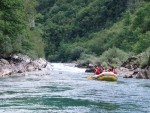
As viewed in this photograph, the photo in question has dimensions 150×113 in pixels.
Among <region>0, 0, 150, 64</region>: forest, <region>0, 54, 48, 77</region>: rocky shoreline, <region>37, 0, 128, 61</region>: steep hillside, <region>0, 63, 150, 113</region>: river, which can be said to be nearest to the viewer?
<region>0, 63, 150, 113</region>: river

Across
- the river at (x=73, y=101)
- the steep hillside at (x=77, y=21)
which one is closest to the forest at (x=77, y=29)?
the steep hillside at (x=77, y=21)

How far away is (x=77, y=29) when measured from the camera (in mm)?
150750

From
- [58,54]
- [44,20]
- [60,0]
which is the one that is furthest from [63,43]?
[60,0]

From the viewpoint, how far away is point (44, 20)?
567ft

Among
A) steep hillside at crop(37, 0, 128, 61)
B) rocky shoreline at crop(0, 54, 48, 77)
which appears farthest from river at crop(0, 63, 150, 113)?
steep hillside at crop(37, 0, 128, 61)

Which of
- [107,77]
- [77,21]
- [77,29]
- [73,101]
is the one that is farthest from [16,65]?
[77,21]

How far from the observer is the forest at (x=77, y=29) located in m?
46.9

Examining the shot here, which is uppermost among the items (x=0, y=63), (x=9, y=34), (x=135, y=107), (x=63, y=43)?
(x=63, y=43)

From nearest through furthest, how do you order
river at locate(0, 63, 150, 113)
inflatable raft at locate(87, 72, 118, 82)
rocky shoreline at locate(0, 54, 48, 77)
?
river at locate(0, 63, 150, 113), inflatable raft at locate(87, 72, 118, 82), rocky shoreline at locate(0, 54, 48, 77)

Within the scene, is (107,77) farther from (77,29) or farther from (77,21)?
(77,21)

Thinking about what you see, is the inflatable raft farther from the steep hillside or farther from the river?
the steep hillside

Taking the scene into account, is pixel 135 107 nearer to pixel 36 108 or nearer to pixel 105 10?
pixel 36 108

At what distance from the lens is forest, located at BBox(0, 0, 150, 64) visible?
4688cm

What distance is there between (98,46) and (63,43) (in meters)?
35.0
